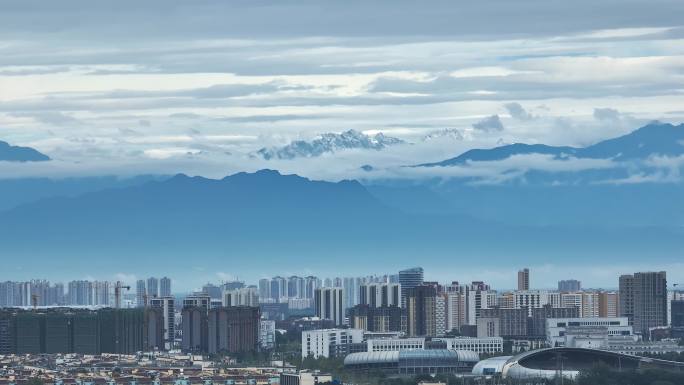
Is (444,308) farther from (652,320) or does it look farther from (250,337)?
(250,337)

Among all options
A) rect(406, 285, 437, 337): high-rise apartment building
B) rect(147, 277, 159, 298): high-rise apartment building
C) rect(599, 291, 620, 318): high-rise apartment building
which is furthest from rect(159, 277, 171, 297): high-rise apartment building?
rect(406, 285, 437, 337): high-rise apartment building

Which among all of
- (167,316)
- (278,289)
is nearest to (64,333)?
(167,316)

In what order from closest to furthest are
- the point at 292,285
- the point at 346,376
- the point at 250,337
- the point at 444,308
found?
the point at 346,376, the point at 250,337, the point at 444,308, the point at 292,285

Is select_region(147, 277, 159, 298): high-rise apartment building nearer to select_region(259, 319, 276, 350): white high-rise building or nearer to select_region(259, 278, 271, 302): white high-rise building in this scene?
select_region(259, 278, 271, 302): white high-rise building

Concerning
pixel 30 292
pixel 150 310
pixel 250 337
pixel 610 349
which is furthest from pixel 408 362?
pixel 30 292

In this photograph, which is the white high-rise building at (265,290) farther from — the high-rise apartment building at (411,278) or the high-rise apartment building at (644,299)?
the high-rise apartment building at (644,299)

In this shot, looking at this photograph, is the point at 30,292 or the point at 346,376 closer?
the point at 346,376
